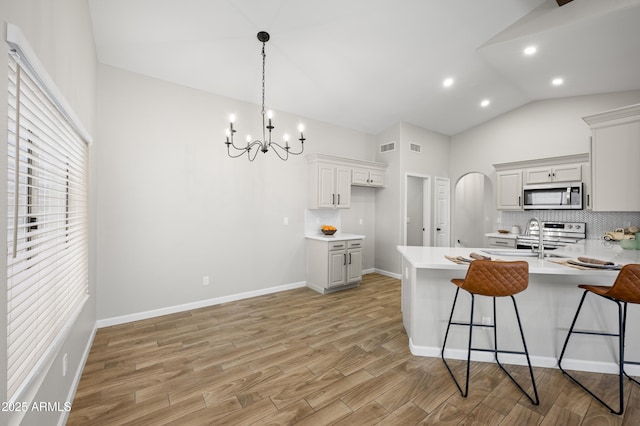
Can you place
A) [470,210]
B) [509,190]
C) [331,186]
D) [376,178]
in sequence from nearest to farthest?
[331,186]
[509,190]
[376,178]
[470,210]

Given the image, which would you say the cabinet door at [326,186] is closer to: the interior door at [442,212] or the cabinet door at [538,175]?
the interior door at [442,212]

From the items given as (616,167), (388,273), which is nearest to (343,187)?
(388,273)

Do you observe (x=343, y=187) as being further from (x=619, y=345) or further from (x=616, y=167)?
(x=619, y=345)

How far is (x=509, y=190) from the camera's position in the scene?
17.4 ft

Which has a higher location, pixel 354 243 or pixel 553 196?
pixel 553 196

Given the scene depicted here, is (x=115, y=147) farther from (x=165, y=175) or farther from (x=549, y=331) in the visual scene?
(x=549, y=331)

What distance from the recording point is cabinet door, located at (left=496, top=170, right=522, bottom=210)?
203 inches

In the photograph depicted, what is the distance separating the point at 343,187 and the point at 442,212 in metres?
2.72

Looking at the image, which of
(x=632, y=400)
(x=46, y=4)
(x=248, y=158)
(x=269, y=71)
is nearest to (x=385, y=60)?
(x=269, y=71)

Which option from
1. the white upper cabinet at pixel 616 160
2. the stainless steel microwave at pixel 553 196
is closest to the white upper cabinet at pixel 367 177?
the stainless steel microwave at pixel 553 196

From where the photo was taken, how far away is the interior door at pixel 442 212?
6250 millimetres

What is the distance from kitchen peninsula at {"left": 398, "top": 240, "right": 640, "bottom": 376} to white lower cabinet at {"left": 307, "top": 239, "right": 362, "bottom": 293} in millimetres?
1965

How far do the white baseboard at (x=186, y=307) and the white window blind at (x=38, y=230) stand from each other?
44.3 inches

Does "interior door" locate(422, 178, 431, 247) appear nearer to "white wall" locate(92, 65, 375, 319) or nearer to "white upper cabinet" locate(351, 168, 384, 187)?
"white upper cabinet" locate(351, 168, 384, 187)
